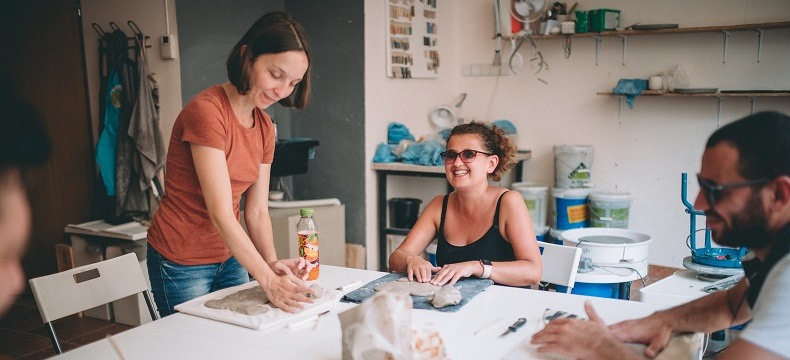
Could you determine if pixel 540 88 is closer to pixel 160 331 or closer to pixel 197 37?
pixel 197 37

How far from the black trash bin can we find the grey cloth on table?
2.76 m

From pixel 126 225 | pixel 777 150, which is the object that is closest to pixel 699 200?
pixel 777 150

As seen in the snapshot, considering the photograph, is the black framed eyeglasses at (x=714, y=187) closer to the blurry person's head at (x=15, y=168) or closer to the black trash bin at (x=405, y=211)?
the blurry person's head at (x=15, y=168)

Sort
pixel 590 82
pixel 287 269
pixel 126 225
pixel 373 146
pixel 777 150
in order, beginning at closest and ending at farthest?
pixel 777 150, pixel 287 269, pixel 126 225, pixel 373 146, pixel 590 82

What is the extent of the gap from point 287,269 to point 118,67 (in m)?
2.70

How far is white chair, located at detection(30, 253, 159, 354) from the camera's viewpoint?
1.93m

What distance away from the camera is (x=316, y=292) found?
6.30 feet

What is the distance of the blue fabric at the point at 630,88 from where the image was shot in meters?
4.88

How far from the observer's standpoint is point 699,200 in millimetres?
1375

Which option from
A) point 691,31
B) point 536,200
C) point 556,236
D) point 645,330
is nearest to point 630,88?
point 691,31

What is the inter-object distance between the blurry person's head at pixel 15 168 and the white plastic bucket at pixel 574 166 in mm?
4675

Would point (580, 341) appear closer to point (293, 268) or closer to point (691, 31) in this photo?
point (293, 268)

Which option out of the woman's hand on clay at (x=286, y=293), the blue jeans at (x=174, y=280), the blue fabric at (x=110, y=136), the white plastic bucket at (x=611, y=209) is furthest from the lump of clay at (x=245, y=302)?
the white plastic bucket at (x=611, y=209)

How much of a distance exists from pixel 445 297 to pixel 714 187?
84 cm
